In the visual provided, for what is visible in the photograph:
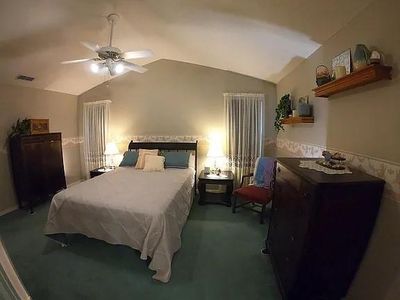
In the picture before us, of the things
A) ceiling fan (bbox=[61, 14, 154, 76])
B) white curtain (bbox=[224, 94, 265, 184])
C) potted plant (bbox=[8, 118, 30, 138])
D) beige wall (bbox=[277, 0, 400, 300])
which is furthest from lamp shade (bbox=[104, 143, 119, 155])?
beige wall (bbox=[277, 0, 400, 300])

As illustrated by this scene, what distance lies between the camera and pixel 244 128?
4145mm

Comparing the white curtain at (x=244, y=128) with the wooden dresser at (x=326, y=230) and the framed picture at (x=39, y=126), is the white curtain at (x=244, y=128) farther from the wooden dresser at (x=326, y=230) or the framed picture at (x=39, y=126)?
the framed picture at (x=39, y=126)

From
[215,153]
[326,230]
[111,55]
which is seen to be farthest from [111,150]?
[326,230]

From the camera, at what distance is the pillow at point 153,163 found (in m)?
3.82

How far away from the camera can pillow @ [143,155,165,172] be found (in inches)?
150

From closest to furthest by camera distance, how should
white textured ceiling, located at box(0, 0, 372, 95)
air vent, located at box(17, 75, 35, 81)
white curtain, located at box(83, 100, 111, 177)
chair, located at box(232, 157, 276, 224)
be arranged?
white textured ceiling, located at box(0, 0, 372, 95)
chair, located at box(232, 157, 276, 224)
air vent, located at box(17, 75, 35, 81)
white curtain, located at box(83, 100, 111, 177)

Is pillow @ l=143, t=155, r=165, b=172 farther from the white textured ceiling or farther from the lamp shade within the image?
the white textured ceiling

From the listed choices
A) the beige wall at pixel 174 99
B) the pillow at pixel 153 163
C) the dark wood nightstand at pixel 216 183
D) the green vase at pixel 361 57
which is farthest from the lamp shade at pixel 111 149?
the green vase at pixel 361 57

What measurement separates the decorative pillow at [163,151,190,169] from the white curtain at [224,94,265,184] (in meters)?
0.85

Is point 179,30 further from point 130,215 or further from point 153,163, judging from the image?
point 130,215

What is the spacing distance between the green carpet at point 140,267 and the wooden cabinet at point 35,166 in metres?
0.61

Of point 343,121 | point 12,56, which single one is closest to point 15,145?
point 12,56

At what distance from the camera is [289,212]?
1.80m

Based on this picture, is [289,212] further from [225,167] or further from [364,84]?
[225,167]
